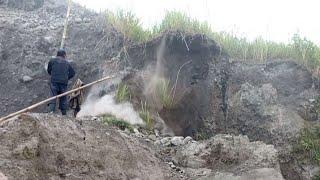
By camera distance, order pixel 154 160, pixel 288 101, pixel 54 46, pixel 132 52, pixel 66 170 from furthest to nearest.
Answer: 1. pixel 54 46
2. pixel 132 52
3. pixel 288 101
4. pixel 154 160
5. pixel 66 170

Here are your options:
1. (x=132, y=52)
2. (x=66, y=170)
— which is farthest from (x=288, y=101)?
(x=66, y=170)

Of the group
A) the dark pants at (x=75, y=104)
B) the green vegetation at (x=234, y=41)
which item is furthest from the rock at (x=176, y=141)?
the green vegetation at (x=234, y=41)

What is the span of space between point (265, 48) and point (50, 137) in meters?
5.30

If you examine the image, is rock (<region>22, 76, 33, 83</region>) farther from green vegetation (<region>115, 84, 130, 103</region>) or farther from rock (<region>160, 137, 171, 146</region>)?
rock (<region>160, 137, 171, 146</region>)

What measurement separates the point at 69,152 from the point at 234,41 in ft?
16.4

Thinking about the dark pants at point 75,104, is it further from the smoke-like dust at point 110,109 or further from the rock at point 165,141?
the rock at point 165,141

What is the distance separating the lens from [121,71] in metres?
9.66

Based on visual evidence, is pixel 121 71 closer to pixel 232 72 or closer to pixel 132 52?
pixel 132 52

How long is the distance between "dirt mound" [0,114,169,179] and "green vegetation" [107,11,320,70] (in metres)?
3.36

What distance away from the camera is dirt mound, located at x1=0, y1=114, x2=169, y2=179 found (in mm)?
5840

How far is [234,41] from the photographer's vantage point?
1019 centimetres

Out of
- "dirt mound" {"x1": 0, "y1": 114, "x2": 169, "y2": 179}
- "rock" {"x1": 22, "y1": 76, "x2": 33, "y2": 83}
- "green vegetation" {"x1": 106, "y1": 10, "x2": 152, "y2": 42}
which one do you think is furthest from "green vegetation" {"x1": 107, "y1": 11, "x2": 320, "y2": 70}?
"dirt mound" {"x1": 0, "y1": 114, "x2": 169, "y2": 179}

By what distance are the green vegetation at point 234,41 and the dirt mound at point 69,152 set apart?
11.0ft

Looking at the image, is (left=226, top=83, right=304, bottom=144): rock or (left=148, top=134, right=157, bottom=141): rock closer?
(left=148, top=134, right=157, bottom=141): rock
